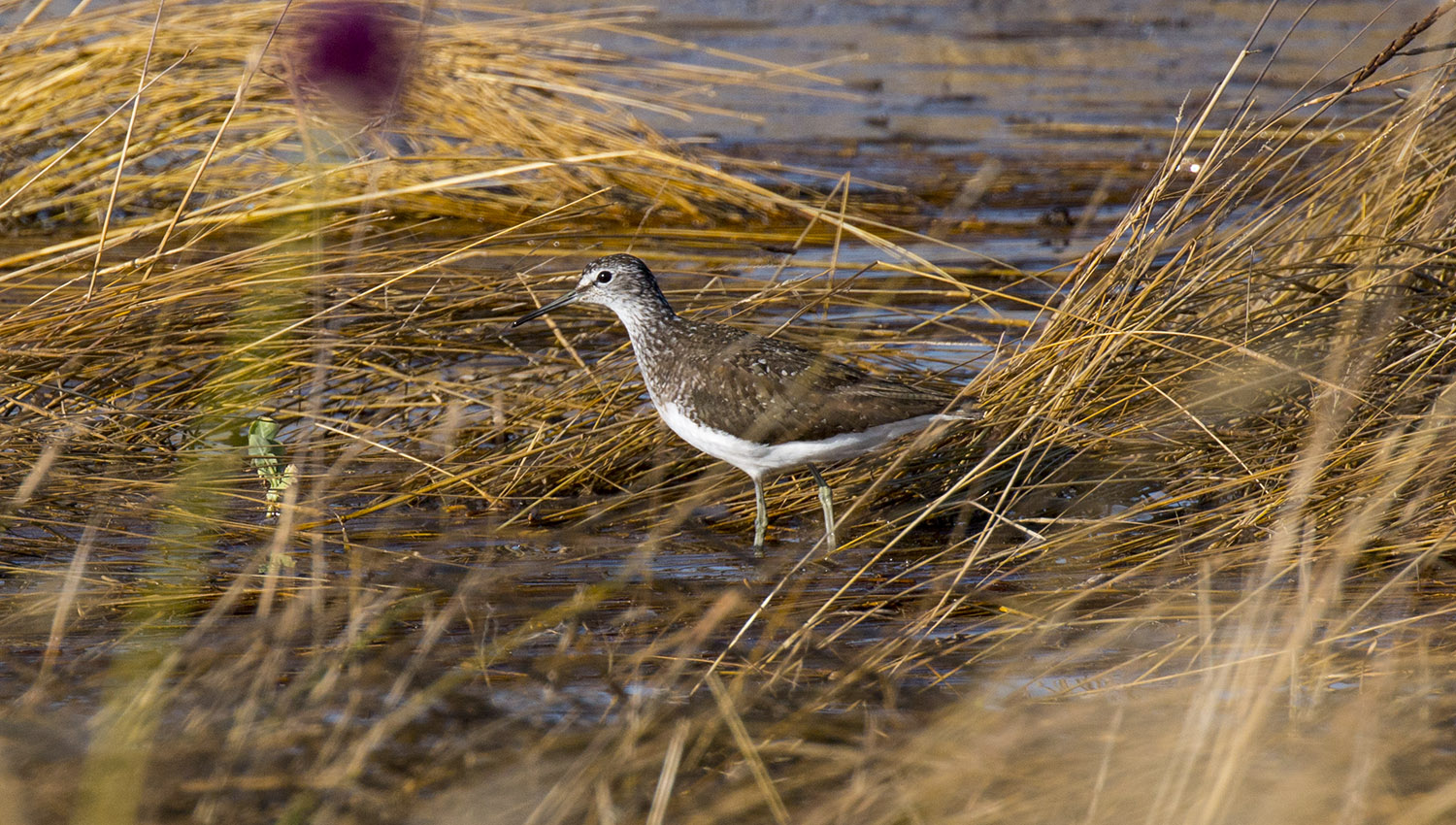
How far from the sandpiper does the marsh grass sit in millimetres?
290

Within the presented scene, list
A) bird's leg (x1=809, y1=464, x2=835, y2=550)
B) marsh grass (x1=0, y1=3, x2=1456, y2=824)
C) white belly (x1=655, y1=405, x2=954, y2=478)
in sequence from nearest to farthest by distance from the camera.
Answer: marsh grass (x1=0, y1=3, x2=1456, y2=824) → white belly (x1=655, y1=405, x2=954, y2=478) → bird's leg (x1=809, y1=464, x2=835, y2=550)

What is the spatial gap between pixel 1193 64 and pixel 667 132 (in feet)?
20.4

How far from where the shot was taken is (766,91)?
13508 millimetres

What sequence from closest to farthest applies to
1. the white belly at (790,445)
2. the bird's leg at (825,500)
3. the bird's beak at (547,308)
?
the white belly at (790,445), the bird's leg at (825,500), the bird's beak at (547,308)

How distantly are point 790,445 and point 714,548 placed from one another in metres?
0.58

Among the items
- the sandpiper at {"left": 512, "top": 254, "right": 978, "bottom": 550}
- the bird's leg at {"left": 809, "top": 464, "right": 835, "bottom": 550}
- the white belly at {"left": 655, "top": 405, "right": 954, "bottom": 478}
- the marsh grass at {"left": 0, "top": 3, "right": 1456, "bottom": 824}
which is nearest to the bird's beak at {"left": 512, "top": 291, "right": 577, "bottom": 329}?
the marsh grass at {"left": 0, "top": 3, "right": 1456, "bottom": 824}

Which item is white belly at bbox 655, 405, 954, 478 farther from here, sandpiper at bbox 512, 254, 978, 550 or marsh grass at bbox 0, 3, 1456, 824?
marsh grass at bbox 0, 3, 1456, 824

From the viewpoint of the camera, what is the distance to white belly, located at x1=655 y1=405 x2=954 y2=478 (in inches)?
189

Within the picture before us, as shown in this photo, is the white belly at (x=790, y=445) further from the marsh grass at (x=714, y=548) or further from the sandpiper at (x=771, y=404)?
the marsh grass at (x=714, y=548)

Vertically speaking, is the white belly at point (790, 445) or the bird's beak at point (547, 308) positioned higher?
the bird's beak at point (547, 308)

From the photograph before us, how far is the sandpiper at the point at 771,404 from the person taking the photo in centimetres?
480

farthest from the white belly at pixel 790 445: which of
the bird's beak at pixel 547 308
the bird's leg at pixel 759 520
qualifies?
the bird's beak at pixel 547 308

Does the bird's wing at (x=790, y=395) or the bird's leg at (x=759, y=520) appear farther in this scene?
the bird's leg at (x=759, y=520)

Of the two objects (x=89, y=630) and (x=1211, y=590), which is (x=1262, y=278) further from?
(x=89, y=630)
